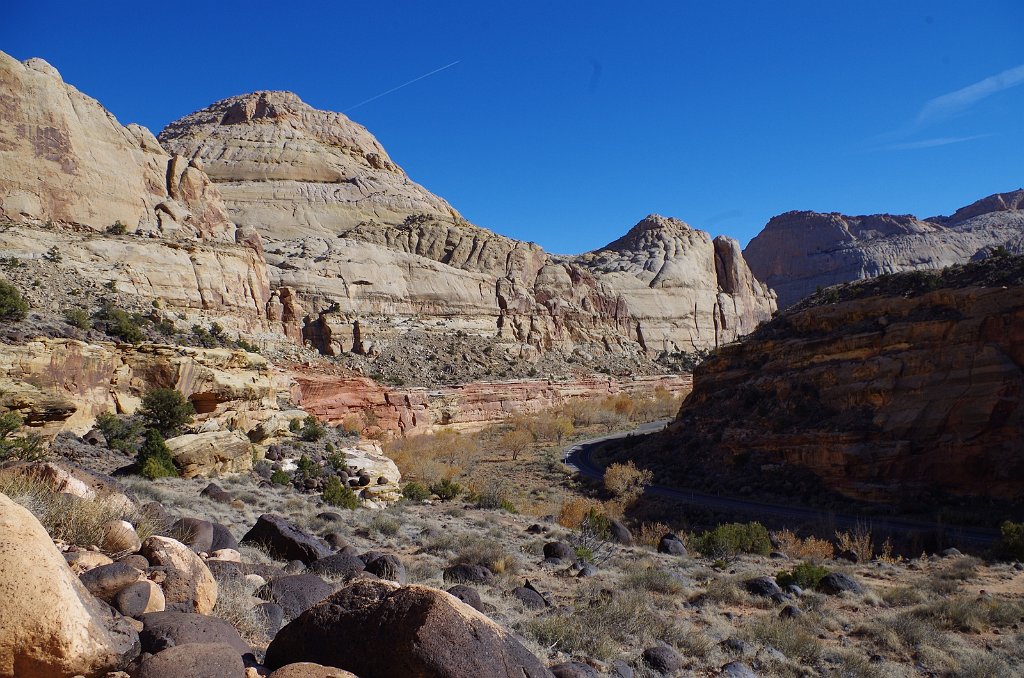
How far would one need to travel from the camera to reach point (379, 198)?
81.0 metres

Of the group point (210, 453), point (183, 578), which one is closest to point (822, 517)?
point (210, 453)

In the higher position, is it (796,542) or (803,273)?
(803,273)

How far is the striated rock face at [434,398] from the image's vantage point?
4009 cm

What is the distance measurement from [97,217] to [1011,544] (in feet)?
154

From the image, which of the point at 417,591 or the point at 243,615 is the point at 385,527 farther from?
the point at 417,591

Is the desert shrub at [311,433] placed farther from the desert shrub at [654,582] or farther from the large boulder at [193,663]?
the large boulder at [193,663]

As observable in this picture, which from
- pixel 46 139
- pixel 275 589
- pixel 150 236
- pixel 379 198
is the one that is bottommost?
pixel 275 589

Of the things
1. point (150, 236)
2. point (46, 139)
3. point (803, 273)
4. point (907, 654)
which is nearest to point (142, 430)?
point (907, 654)

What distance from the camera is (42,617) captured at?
11.3 ft

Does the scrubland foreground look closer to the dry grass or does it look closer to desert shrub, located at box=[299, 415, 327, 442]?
the dry grass

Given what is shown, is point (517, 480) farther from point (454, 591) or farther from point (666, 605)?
point (454, 591)

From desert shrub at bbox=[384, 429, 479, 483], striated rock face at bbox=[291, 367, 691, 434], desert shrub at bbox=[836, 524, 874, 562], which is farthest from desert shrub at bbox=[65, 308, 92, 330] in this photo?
desert shrub at bbox=[836, 524, 874, 562]

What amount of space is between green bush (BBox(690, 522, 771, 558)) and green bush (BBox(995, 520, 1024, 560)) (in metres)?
6.16

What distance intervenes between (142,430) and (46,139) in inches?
1154
